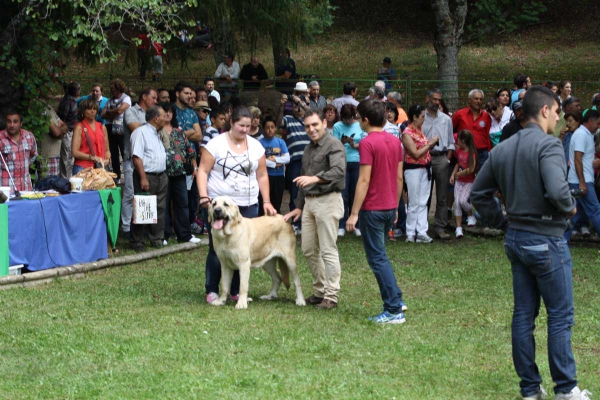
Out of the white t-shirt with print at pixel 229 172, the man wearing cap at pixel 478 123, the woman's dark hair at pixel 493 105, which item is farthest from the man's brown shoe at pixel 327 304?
the woman's dark hair at pixel 493 105

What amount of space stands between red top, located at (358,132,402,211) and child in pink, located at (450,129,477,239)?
562 centimetres

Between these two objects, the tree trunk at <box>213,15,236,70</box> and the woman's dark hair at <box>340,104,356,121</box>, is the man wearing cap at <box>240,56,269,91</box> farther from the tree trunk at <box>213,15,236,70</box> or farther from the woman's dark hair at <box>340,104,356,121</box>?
the woman's dark hair at <box>340,104,356,121</box>

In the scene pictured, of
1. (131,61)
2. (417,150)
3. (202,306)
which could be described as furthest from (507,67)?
(202,306)

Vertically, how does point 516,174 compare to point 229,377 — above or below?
above

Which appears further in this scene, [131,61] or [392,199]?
[131,61]

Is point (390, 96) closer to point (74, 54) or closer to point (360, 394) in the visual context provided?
point (74, 54)

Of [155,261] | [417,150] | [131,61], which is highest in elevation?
[131,61]

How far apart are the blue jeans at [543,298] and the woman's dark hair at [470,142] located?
7.82 metres

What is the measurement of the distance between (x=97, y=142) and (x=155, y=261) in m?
1.94

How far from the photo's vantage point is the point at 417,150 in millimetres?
13102

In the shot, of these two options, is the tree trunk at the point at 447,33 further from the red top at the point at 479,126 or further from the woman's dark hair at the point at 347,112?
the woman's dark hair at the point at 347,112

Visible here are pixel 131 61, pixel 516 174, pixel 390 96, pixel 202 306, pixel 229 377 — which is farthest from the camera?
pixel 131 61

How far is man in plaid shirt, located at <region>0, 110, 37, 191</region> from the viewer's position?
11273mm

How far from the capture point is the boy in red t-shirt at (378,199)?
802 cm
